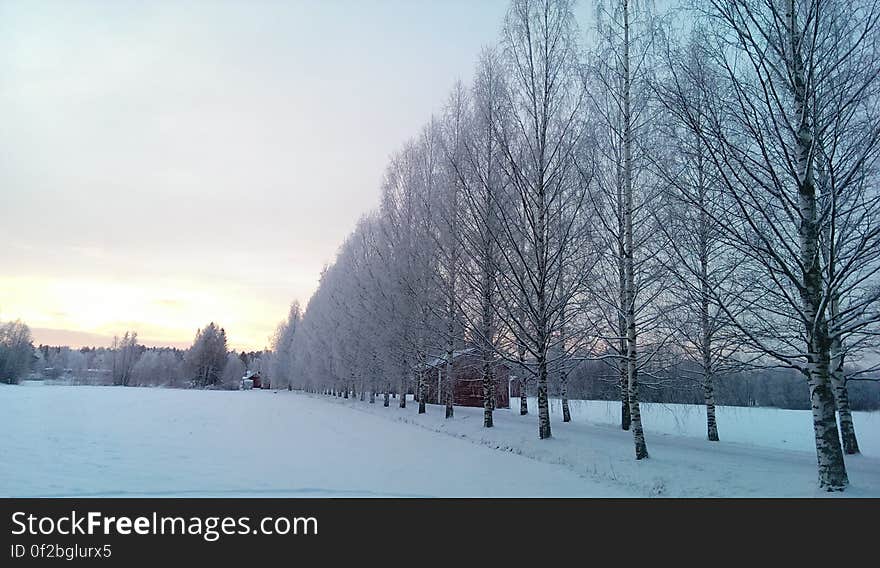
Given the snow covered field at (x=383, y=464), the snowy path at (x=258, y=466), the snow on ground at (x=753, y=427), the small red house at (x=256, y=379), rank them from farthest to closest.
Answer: the small red house at (x=256, y=379) → the snow on ground at (x=753, y=427) → the snow covered field at (x=383, y=464) → the snowy path at (x=258, y=466)

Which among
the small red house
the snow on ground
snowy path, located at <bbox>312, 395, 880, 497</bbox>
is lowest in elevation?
the small red house

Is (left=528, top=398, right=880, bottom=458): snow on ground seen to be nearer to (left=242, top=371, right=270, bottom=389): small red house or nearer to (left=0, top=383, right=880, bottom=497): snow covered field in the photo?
(left=0, top=383, right=880, bottom=497): snow covered field

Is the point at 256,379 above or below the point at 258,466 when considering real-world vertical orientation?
below

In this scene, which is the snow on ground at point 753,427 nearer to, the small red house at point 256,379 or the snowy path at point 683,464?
the snowy path at point 683,464

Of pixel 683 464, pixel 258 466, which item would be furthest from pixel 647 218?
pixel 258 466

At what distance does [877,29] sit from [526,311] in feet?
28.6

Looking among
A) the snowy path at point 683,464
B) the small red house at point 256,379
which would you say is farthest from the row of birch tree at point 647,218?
the small red house at point 256,379

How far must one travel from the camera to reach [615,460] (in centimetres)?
995

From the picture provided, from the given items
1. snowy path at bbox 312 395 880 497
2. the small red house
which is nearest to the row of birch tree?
snowy path at bbox 312 395 880 497

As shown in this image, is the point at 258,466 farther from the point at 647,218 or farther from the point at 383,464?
the point at 647,218

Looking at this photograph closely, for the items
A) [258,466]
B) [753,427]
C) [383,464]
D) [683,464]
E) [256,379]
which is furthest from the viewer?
[256,379]

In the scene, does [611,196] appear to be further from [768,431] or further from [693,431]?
[768,431]

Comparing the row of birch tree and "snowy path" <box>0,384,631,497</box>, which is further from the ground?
the row of birch tree

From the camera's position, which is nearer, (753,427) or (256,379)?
(753,427)
